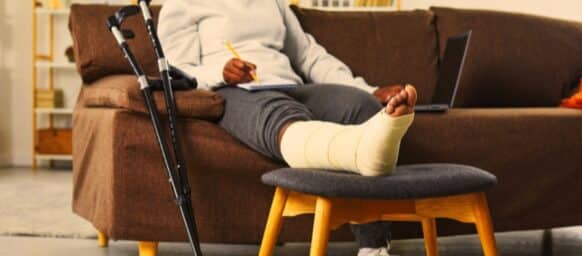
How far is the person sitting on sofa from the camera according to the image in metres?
1.57

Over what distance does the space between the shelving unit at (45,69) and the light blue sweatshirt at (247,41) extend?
3011 mm

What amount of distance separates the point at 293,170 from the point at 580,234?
166cm

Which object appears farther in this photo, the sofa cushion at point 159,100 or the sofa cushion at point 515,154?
the sofa cushion at point 515,154

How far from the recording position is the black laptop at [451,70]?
250 centimetres

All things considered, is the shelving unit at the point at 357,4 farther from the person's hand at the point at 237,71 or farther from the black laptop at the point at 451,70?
the person's hand at the point at 237,71

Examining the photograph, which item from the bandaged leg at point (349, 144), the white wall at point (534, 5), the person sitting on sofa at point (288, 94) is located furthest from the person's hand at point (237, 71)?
the white wall at point (534, 5)

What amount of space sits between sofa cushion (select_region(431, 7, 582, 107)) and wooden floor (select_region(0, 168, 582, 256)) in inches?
17.0

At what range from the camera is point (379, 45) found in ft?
9.01

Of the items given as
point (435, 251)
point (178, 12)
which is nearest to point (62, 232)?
point (178, 12)

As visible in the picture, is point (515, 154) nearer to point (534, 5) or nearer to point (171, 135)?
point (171, 135)

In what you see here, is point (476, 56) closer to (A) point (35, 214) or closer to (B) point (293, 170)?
(B) point (293, 170)

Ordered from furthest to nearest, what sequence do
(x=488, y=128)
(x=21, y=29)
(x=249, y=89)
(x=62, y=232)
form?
(x=21, y=29) < (x=62, y=232) < (x=488, y=128) < (x=249, y=89)

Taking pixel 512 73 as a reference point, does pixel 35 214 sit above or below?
below

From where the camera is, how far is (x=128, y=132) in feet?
6.61
